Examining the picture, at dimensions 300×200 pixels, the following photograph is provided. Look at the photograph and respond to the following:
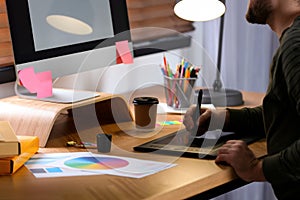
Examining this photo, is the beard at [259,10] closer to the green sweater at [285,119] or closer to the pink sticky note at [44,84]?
the green sweater at [285,119]

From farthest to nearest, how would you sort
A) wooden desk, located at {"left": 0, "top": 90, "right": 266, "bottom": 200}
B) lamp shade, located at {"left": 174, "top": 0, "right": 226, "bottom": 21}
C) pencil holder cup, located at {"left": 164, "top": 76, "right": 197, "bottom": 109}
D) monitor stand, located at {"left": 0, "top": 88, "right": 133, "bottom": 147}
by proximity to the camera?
pencil holder cup, located at {"left": 164, "top": 76, "right": 197, "bottom": 109} → lamp shade, located at {"left": 174, "top": 0, "right": 226, "bottom": 21} → monitor stand, located at {"left": 0, "top": 88, "right": 133, "bottom": 147} → wooden desk, located at {"left": 0, "top": 90, "right": 266, "bottom": 200}

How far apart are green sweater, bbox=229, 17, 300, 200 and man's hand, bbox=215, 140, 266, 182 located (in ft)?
0.08

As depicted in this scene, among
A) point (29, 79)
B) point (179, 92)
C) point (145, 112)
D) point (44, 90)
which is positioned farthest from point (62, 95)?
point (179, 92)

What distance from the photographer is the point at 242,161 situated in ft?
5.36

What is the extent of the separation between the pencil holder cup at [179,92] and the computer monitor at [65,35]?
20 centimetres

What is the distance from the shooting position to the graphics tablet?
1.72 metres

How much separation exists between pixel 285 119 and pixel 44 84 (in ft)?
2.34

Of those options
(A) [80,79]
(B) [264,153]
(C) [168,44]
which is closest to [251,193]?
(C) [168,44]

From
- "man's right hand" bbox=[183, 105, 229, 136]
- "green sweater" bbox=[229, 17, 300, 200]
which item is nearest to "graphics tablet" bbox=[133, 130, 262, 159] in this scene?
"man's right hand" bbox=[183, 105, 229, 136]

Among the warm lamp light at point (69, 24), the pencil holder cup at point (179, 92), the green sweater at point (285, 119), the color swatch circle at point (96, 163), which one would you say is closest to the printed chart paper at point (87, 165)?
the color swatch circle at point (96, 163)

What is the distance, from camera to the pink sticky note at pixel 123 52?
2.14 m

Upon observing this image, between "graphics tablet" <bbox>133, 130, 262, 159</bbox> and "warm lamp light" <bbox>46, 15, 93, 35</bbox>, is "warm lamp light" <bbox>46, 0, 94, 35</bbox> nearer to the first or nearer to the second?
"warm lamp light" <bbox>46, 15, 93, 35</bbox>

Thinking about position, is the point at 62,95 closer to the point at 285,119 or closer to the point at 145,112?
the point at 145,112

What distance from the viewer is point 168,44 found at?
9.59ft
